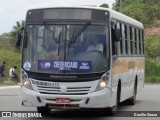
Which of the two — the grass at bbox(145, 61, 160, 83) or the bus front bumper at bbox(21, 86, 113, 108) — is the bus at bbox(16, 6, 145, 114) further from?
the grass at bbox(145, 61, 160, 83)

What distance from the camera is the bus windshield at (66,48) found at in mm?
14953

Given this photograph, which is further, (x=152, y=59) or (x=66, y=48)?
(x=152, y=59)

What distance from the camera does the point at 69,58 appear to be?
1500 cm

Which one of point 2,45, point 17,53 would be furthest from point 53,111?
point 2,45

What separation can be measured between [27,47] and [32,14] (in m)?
0.95

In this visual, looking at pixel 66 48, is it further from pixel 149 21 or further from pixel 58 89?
pixel 149 21

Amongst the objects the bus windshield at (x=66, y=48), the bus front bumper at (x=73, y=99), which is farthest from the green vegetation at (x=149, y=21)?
the bus front bumper at (x=73, y=99)

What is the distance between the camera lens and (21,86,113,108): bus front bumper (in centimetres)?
1469

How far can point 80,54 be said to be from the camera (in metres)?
15.1

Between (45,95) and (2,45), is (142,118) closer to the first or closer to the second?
(45,95)

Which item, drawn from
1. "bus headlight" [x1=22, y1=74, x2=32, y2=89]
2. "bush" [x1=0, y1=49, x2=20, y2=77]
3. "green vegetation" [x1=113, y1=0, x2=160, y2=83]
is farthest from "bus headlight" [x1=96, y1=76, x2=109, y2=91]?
"green vegetation" [x1=113, y1=0, x2=160, y2=83]

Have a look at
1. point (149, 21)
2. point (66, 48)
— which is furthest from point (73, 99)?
point (149, 21)

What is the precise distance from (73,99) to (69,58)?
1102mm

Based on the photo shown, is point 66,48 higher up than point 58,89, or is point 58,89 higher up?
point 66,48
